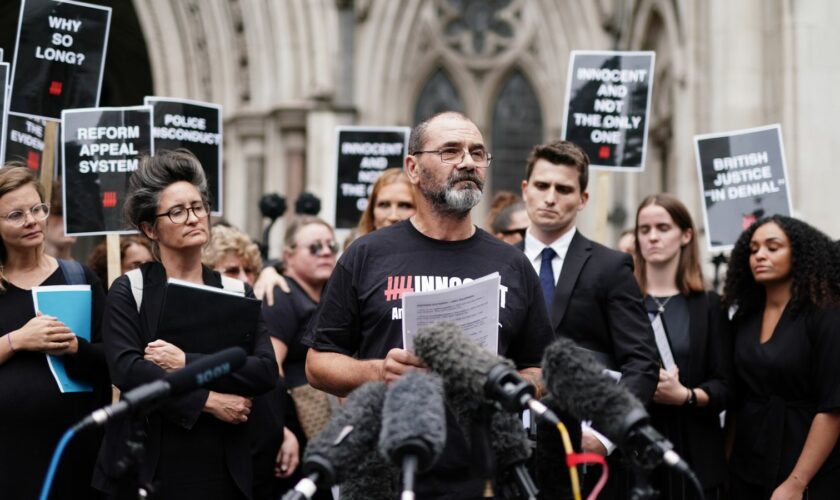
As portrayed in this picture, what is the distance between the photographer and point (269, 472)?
568 centimetres

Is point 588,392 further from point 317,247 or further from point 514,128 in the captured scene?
point 514,128

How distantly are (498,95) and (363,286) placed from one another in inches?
509

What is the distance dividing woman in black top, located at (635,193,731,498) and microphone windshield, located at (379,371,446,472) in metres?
2.28

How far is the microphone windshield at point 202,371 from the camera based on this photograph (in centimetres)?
326

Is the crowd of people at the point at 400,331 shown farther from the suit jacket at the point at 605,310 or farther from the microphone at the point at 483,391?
the microphone at the point at 483,391

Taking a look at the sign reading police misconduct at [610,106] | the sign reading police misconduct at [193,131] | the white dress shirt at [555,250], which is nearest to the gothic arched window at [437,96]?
the sign reading police misconduct at [610,106]

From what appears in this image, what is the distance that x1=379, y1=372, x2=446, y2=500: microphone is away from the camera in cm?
304

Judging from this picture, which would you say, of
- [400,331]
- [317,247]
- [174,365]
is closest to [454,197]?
[400,331]

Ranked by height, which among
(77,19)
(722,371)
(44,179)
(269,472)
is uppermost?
(77,19)

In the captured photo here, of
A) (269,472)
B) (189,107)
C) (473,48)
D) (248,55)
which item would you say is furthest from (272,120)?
(269,472)

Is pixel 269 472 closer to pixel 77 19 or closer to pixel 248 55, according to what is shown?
pixel 77 19

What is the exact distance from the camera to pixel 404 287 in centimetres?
392

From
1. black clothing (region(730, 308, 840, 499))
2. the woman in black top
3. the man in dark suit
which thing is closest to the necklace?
the woman in black top

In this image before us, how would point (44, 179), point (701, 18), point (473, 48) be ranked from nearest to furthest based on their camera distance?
point (44, 179) → point (701, 18) → point (473, 48)
